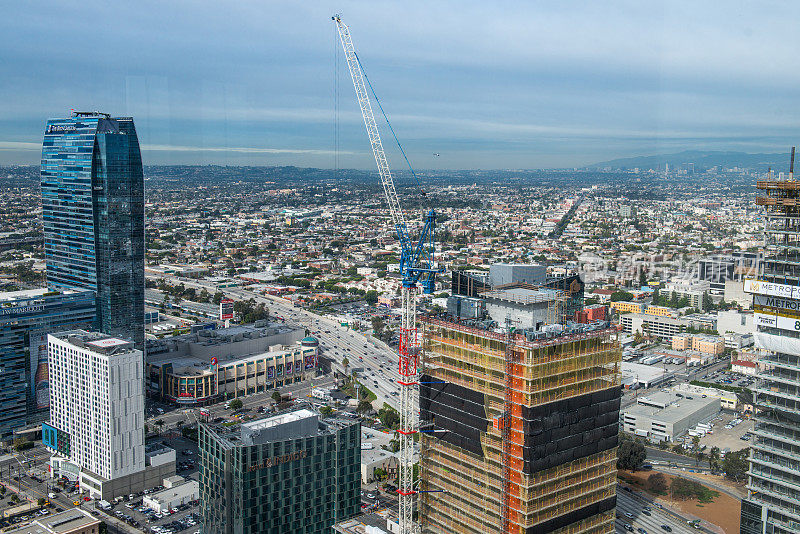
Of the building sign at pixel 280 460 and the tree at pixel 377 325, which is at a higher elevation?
the building sign at pixel 280 460

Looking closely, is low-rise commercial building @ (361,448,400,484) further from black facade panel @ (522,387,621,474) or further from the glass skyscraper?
the glass skyscraper

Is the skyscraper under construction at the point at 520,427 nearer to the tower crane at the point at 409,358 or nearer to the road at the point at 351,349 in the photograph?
the tower crane at the point at 409,358

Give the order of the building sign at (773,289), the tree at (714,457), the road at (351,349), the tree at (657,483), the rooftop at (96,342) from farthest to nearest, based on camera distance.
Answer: the road at (351,349)
the tree at (714,457)
the tree at (657,483)
the rooftop at (96,342)
the building sign at (773,289)

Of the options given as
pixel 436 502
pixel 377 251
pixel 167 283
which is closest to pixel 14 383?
pixel 436 502

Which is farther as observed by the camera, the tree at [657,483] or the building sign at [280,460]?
the tree at [657,483]

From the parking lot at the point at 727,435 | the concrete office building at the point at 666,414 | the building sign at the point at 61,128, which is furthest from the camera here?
the building sign at the point at 61,128

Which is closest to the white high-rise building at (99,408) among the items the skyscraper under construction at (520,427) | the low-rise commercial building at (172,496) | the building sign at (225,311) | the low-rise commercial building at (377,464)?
the low-rise commercial building at (172,496)

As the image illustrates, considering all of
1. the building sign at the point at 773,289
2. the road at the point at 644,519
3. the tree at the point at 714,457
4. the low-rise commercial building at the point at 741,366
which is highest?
the building sign at the point at 773,289

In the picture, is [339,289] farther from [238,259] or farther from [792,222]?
[792,222]
